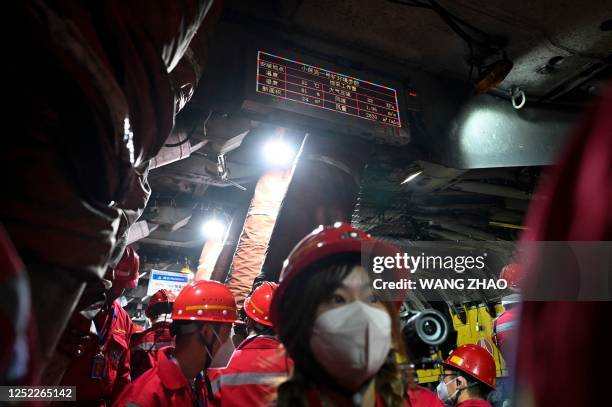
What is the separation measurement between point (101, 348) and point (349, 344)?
11.5 feet

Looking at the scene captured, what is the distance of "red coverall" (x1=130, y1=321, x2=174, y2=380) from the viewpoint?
17.4 ft

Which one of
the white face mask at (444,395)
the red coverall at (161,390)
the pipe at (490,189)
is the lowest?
the white face mask at (444,395)

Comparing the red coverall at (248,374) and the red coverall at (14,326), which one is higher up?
the red coverall at (14,326)

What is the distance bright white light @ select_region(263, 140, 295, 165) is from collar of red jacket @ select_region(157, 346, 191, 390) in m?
3.33

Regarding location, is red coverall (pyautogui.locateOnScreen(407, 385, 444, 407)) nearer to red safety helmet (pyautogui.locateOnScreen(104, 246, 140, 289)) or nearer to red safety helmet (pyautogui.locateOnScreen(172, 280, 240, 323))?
red safety helmet (pyautogui.locateOnScreen(172, 280, 240, 323))

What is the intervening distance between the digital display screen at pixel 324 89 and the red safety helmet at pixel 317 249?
9.17ft

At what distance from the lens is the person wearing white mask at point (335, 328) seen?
1.46 meters

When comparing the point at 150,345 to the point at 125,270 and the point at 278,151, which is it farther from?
the point at 278,151

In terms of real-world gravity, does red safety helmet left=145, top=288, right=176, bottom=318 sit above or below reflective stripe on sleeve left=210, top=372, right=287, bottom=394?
above

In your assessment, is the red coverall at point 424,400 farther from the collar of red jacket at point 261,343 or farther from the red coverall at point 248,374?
the collar of red jacket at point 261,343

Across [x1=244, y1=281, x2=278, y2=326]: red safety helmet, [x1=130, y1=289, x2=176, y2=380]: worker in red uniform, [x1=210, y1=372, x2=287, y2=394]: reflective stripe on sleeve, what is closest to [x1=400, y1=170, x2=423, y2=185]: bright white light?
[x1=244, y1=281, x2=278, y2=326]: red safety helmet

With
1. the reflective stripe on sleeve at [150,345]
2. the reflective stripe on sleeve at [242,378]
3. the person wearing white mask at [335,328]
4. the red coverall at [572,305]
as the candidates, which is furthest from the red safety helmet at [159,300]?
the red coverall at [572,305]

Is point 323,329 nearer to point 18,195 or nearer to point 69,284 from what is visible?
point 69,284

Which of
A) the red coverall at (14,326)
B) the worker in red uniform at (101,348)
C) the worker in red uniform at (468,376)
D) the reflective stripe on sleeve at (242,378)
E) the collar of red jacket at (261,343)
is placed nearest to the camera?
Answer: the red coverall at (14,326)
